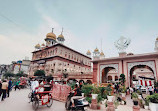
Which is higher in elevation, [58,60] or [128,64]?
[58,60]

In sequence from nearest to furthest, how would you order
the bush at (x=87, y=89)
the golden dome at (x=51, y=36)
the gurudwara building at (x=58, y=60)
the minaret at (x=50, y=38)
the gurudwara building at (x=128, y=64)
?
the bush at (x=87, y=89) < the gurudwara building at (x=128, y=64) < the gurudwara building at (x=58, y=60) < the minaret at (x=50, y=38) < the golden dome at (x=51, y=36)

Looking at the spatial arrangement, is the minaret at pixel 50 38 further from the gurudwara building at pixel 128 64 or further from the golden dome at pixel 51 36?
the gurudwara building at pixel 128 64

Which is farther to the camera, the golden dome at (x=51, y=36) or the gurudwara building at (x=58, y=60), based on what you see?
the golden dome at (x=51, y=36)

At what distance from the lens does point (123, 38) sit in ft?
52.2

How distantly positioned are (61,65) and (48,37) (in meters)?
14.6

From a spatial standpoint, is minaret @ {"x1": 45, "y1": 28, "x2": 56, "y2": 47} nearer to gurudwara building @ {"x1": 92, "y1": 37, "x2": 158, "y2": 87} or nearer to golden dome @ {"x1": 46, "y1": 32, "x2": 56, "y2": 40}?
golden dome @ {"x1": 46, "y1": 32, "x2": 56, "y2": 40}

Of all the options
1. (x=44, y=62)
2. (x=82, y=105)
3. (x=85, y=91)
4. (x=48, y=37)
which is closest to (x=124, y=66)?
(x=85, y=91)

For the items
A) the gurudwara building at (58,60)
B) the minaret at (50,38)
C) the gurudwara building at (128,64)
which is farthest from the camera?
the minaret at (50,38)

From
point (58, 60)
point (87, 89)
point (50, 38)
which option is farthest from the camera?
point (50, 38)

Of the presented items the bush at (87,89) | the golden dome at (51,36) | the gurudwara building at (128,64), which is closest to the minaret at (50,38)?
the golden dome at (51,36)

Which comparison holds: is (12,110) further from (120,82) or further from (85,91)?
(120,82)

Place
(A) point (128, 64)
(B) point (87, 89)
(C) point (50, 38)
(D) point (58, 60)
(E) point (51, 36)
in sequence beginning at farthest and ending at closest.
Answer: (E) point (51, 36)
(C) point (50, 38)
(D) point (58, 60)
(A) point (128, 64)
(B) point (87, 89)

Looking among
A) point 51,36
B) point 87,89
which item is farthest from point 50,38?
point 87,89

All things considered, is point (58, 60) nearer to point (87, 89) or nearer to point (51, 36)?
point (51, 36)
